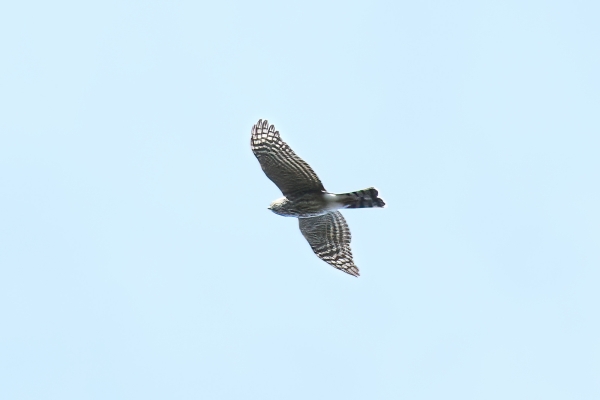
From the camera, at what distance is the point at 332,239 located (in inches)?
1175

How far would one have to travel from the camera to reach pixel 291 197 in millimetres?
28609

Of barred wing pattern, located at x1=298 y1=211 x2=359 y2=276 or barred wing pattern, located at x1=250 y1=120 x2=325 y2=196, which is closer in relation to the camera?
barred wing pattern, located at x1=250 y1=120 x2=325 y2=196

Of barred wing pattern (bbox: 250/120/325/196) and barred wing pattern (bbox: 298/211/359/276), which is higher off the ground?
barred wing pattern (bbox: 250/120/325/196)

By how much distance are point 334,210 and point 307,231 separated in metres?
1.66

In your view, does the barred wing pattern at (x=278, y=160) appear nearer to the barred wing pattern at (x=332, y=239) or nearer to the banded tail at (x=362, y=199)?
the banded tail at (x=362, y=199)

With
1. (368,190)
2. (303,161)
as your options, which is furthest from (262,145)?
(368,190)

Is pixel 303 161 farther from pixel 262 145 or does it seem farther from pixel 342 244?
pixel 342 244

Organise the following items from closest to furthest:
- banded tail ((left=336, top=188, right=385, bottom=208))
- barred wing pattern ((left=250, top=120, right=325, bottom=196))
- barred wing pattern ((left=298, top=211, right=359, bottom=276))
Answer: banded tail ((left=336, top=188, right=385, bottom=208))
barred wing pattern ((left=250, top=120, right=325, bottom=196))
barred wing pattern ((left=298, top=211, right=359, bottom=276))

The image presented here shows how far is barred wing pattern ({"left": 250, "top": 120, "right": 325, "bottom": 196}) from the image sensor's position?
27.7m

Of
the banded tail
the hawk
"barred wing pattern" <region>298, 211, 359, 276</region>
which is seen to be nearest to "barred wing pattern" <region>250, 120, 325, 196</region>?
the hawk

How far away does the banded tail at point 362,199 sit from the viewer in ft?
90.1

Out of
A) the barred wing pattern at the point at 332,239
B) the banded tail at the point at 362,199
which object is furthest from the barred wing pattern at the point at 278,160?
the barred wing pattern at the point at 332,239

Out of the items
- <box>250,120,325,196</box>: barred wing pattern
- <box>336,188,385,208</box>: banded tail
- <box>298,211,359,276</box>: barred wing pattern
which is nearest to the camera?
<box>336,188,385,208</box>: banded tail

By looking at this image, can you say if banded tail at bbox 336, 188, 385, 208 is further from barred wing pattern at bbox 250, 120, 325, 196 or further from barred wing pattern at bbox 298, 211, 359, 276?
barred wing pattern at bbox 298, 211, 359, 276
